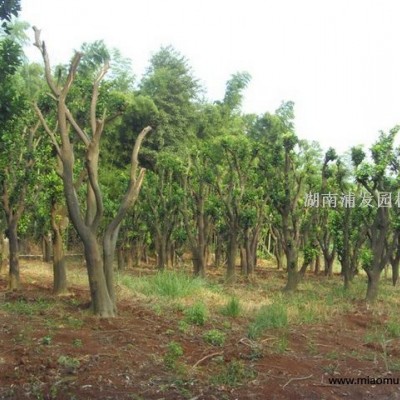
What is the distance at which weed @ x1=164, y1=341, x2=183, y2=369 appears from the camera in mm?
6031

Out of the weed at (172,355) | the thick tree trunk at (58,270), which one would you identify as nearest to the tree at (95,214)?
the weed at (172,355)

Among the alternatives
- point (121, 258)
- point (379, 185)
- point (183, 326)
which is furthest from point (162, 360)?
point (121, 258)

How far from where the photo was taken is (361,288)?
15344 millimetres

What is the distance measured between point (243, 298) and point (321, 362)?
212 inches

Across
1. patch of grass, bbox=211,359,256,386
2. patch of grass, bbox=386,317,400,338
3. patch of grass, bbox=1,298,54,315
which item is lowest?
patch of grass, bbox=386,317,400,338

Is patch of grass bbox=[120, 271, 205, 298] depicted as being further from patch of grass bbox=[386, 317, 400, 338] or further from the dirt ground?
patch of grass bbox=[386, 317, 400, 338]

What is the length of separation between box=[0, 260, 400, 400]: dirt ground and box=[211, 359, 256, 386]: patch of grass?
0.04 feet

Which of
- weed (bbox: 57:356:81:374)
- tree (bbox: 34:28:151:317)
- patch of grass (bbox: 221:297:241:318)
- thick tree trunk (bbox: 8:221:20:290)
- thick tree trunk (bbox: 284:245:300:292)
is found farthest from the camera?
thick tree trunk (bbox: 284:245:300:292)

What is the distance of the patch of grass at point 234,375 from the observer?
5.72 metres

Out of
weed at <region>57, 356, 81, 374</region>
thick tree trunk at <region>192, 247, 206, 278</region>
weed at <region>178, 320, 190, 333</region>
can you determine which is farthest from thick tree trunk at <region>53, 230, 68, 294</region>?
thick tree trunk at <region>192, 247, 206, 278</region>

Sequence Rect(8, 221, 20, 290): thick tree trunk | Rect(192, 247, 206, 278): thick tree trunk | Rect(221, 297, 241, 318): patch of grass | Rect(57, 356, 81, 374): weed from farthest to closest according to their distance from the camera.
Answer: Rect(192, 247, 206, 278): thick tree trunk
Rect(8, 221, 20, 290): thick tree trunk
Rect(221, 297, 241, 318): patch of grass
Rect(57, 356, 81, 374): weed

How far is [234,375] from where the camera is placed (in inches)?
232

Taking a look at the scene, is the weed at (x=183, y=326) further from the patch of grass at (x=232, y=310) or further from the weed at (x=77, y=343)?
the weed at (x=77, y=343)

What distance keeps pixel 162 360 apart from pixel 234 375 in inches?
35.6
